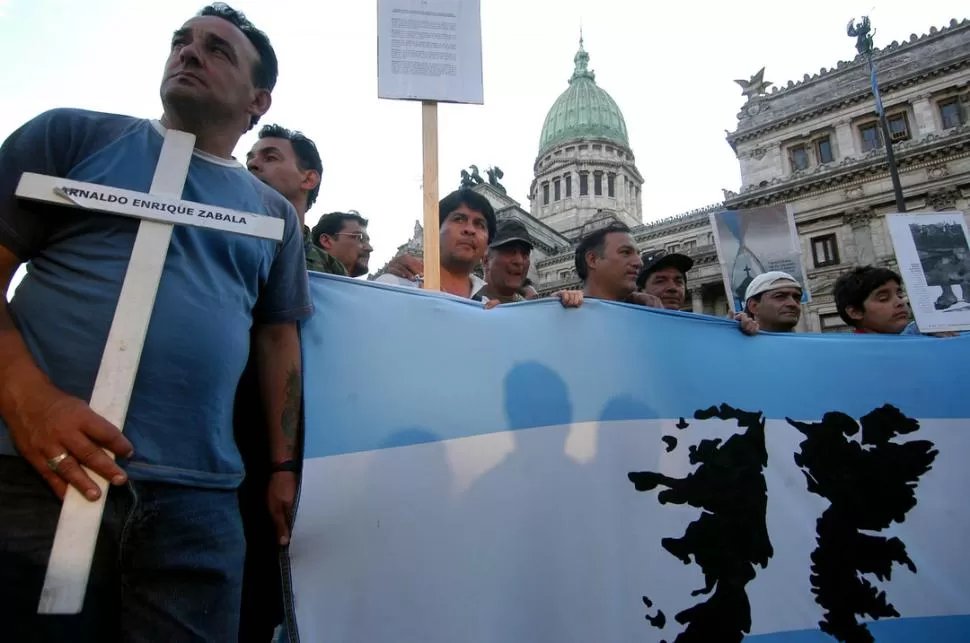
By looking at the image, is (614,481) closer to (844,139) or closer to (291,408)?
(291,408)

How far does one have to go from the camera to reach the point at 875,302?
12.2ft

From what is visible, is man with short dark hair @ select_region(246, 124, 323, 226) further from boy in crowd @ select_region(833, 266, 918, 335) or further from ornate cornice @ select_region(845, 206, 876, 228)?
ornate cornice @ select_region(845, 206, 876, 228)

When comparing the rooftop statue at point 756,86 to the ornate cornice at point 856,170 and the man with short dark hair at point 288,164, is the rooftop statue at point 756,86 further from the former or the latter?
the man with short dark hair at point 288,164

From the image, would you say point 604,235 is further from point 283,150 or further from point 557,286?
point 557,286

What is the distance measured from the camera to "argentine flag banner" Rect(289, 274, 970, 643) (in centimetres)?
208

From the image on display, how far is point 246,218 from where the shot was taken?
4.80ft

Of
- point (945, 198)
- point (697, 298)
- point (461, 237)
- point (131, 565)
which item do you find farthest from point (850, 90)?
point (131, 565)

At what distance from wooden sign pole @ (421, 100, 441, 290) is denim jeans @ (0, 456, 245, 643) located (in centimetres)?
153

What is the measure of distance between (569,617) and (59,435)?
5.76ft

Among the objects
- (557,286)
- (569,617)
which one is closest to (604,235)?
(569,617)

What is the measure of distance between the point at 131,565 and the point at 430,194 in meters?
2.04

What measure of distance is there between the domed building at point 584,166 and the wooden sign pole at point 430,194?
49086 millimetres

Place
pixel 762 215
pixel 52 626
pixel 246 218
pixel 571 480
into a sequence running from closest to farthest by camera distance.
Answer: pixel 52 626, pixel 246 218, pixel 571 480, pixel 762 215

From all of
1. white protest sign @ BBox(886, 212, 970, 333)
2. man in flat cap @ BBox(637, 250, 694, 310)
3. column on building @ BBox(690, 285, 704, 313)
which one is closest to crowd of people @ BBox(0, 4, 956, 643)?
man in flat cap @ BBox(637, 250, 694, 310)
